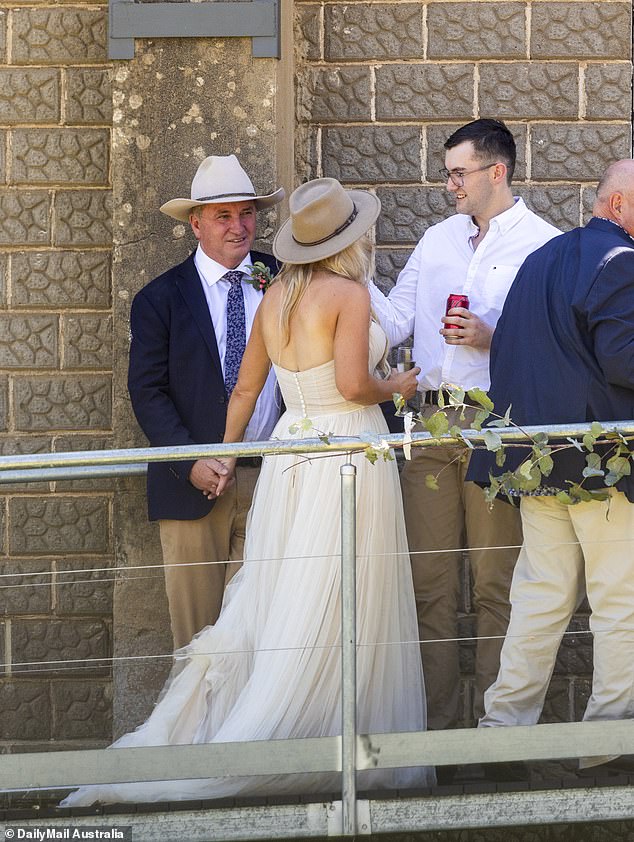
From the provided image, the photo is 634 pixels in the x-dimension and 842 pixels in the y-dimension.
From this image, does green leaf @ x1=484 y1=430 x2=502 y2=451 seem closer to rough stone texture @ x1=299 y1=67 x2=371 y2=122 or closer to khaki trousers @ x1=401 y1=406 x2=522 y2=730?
khaki trousers @ x1=401 y1=406 x2=522 y2=730

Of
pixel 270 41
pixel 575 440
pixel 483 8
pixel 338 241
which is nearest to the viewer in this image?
pixel 575 440

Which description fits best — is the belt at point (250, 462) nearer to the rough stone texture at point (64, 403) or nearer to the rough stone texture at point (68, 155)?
the rough stone texture at point (64, 403)

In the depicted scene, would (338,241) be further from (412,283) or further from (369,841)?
(369,841)

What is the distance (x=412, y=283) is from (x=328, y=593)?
4.97 feet

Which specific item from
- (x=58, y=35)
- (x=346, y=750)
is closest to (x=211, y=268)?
(x=58, y=35)

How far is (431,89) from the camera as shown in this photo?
6016 millimetres

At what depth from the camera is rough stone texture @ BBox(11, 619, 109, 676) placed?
4.14 metres

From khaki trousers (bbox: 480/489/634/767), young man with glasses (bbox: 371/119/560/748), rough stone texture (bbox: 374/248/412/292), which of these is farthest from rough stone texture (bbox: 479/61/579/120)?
khaki trousers (bbox: 480/489/634/767)

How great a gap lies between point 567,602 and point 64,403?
2980mm

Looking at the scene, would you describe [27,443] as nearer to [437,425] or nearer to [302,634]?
[302,634]

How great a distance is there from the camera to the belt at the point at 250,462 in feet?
14.9

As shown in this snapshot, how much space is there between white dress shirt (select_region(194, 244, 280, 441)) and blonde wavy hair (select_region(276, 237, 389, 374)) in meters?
0.68

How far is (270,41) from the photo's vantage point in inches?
214

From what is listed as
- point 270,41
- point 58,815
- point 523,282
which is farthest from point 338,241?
point 58,815
